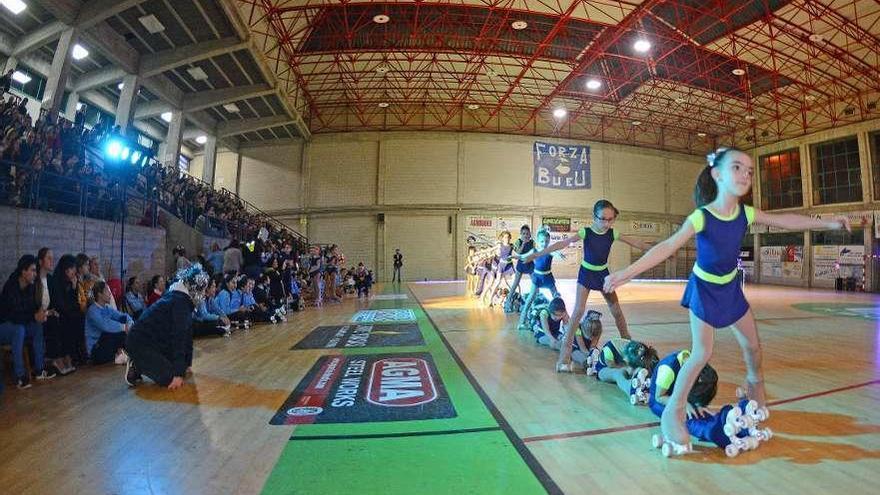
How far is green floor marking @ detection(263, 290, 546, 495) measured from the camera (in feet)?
7.57

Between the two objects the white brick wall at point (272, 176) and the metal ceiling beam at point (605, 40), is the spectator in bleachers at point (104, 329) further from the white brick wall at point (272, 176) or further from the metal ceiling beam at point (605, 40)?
the white brick wall at point (272, 176)

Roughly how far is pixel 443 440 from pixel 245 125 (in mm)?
25738

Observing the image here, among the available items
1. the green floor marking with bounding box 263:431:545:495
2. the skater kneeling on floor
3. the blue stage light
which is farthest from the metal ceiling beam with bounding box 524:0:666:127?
the green floor marking with bounding box 263:431:545:495

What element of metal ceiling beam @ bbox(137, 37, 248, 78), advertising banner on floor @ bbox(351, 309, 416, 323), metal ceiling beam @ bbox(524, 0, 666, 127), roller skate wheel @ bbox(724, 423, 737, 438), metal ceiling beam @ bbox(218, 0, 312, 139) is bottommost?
advertising banner on floor @ bbox(351, 309, 416, 323)

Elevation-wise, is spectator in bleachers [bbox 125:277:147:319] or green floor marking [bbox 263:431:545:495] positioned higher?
spectator in bleachers [bbox 125:277:147:319]

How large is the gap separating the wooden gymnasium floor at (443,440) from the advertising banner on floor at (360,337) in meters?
1.40

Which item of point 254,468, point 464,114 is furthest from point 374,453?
point 464,114

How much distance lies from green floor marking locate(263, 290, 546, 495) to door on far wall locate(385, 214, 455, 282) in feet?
79.5

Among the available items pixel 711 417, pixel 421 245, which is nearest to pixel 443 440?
pixel 711 417

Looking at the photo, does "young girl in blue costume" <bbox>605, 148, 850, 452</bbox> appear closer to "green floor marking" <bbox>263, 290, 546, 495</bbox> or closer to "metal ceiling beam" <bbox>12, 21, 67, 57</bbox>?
"green floor marking" <bbox>263, 290, 546, 495</bbox>

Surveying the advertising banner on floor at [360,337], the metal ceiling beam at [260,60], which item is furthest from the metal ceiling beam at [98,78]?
the advertising banner on floor at [360,337]

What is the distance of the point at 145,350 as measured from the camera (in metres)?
4.40

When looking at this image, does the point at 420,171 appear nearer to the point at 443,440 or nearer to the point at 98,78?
the point at 98,78

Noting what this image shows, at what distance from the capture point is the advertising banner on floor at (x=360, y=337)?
6.57 metres
